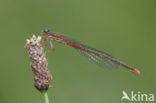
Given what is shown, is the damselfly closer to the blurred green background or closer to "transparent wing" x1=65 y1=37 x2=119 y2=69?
"transparent wing" x1=65 y1=37 x2=119 y2=69

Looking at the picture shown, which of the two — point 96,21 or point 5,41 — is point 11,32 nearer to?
point 5,41

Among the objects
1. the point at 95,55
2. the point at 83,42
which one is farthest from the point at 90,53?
the point at 83,42

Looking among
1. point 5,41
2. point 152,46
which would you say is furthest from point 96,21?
point 5,41

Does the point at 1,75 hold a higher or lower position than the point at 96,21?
lower

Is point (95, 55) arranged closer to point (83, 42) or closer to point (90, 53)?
point (90, 53)

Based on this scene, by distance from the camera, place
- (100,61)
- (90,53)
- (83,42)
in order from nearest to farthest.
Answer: (100,61), (90,53), (83,42)

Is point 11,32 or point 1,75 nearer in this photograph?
point 1,75

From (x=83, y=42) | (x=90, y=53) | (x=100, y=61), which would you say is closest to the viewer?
(x=100, y=61)

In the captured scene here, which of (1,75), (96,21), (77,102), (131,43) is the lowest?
(77,102)

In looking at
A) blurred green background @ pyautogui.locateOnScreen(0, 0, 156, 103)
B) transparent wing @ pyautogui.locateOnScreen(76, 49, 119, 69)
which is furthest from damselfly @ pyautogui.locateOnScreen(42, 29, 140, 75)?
blurred green background @ pyautogui.locateOnScreen(0, 0, 156, 103)
